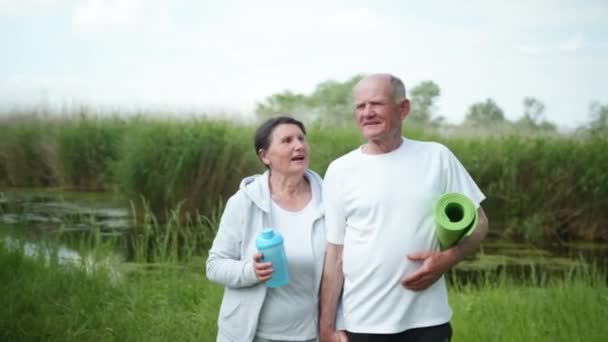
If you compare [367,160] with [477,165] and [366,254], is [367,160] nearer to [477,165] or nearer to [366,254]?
[366,254]

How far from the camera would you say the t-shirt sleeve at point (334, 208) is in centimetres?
212

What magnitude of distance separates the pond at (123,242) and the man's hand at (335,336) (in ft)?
12.1

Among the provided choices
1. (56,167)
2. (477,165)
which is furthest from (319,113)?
(56,167)

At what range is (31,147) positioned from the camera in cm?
1232

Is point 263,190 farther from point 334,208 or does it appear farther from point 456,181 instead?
point 456,181

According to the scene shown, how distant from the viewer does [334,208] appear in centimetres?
212

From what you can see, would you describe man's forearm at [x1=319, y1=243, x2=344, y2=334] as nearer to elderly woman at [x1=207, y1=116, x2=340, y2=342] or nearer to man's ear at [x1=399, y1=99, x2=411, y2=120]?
elderly woman at [x1=207, y1=116, x2=340, y2=342]

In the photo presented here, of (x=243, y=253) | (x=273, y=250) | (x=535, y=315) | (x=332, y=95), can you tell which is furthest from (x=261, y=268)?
(x=332, y=95)

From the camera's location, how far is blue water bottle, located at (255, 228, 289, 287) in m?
2.14

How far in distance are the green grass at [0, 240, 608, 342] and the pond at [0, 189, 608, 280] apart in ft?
1.99

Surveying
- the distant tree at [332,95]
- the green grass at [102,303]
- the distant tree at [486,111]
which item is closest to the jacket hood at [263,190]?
the green grass at [102,303]

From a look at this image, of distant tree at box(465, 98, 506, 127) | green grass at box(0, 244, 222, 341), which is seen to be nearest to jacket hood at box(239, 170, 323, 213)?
green grass at box(0, 244, 222, 341)

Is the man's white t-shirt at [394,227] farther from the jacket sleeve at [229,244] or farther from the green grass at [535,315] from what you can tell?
the green grass at [535,315]

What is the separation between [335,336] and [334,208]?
0.38 metres
